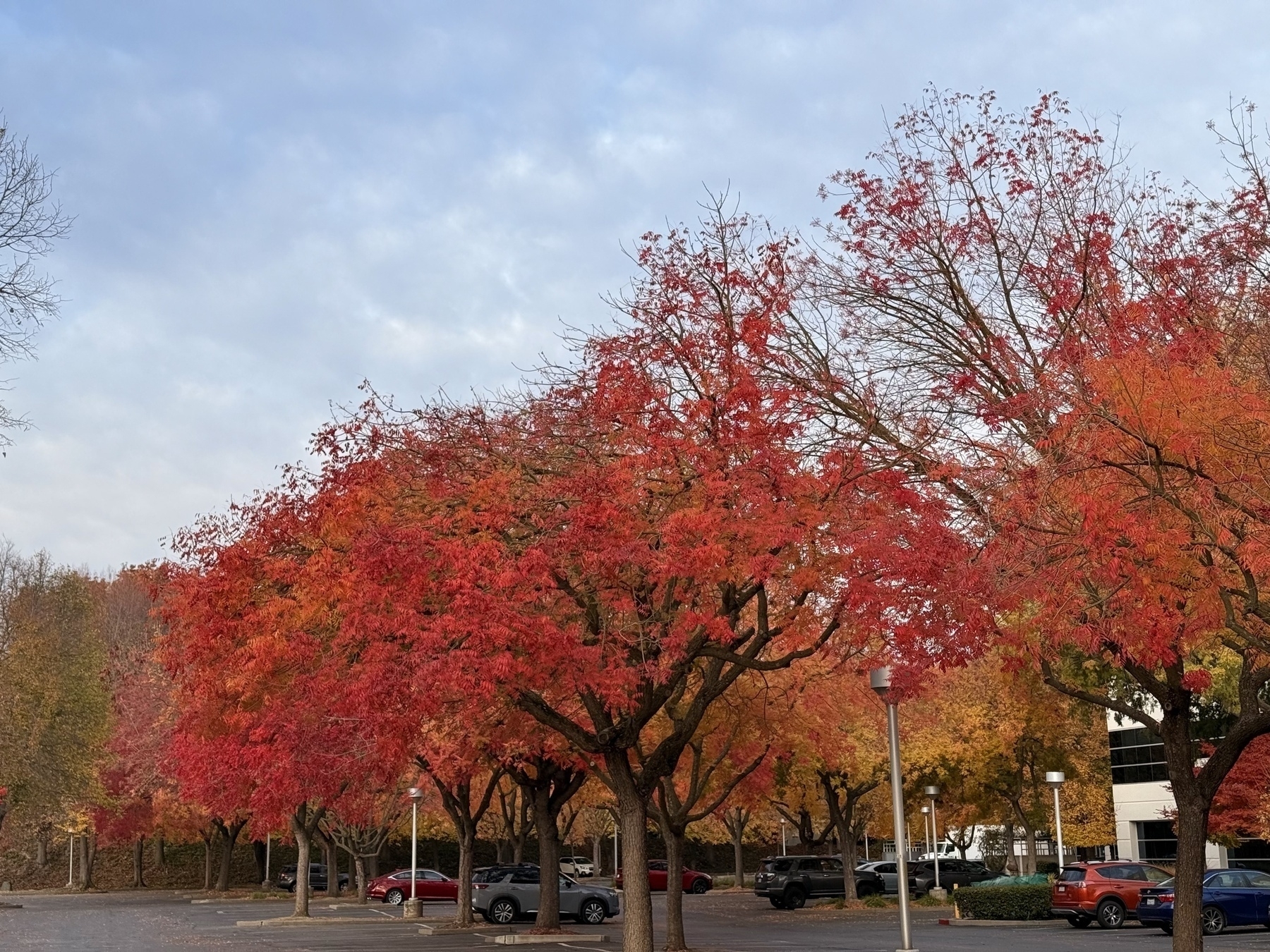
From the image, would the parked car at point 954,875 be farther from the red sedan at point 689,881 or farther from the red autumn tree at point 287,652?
the red autumn tree at point 287,652

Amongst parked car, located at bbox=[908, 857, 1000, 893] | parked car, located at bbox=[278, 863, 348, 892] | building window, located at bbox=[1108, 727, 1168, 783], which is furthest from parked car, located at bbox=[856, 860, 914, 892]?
parked car, located at bbox=[278, 863, 348, 892]

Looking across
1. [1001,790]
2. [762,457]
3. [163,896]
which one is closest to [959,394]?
[762,457]

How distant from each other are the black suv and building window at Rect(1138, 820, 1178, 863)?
18.9 meters

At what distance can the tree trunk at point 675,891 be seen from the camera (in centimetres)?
2352

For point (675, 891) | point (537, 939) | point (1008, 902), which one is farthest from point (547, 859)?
point (1008, 902)

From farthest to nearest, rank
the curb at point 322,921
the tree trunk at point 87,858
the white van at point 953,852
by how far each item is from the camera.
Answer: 1. the white van at point 953,852
2. the tree trunk at point 87,858
3. the curb at point 322,921

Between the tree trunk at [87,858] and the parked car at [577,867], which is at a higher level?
the tree trunk at [87,858]

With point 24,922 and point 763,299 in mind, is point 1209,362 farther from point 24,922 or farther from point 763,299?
point 24,922

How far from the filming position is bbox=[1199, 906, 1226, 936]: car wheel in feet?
98.0

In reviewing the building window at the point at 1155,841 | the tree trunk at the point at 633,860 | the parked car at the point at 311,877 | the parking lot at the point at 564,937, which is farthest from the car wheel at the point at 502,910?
the building window at the point at 1155,841

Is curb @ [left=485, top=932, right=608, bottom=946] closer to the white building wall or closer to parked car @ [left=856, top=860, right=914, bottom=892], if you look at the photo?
parked car @ [left=856, top=860, right=914, bottom=892]

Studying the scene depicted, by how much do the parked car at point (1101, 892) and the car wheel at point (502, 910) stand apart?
1409cm

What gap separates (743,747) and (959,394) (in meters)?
13.9

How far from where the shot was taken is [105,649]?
2559 inches
